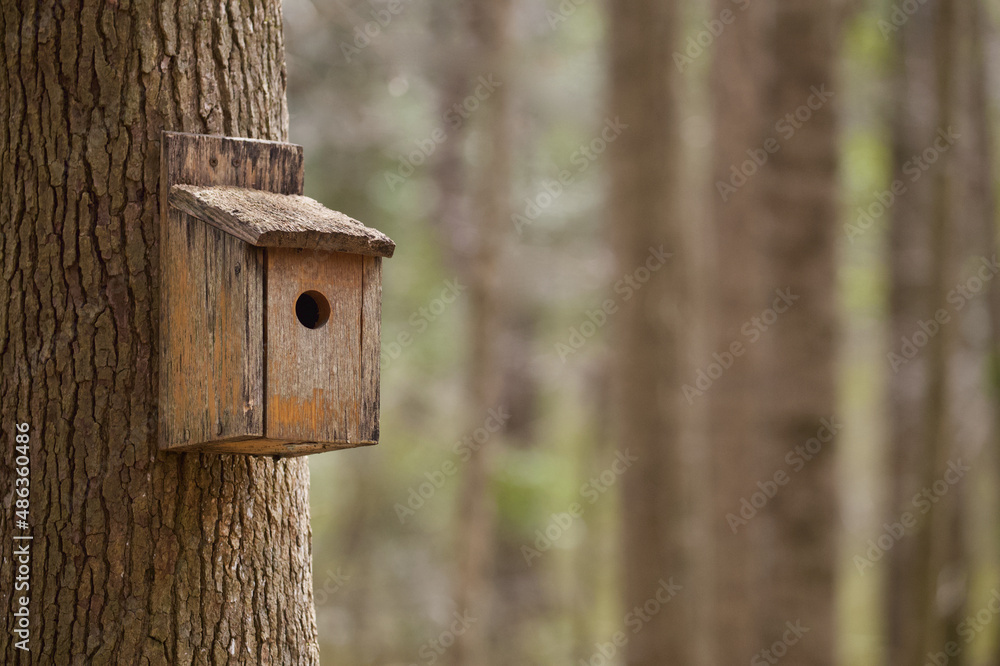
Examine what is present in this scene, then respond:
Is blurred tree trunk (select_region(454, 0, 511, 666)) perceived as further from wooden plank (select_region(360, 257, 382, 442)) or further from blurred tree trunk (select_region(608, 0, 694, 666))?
wooden plank (select_region(360, 257, 382, 442))

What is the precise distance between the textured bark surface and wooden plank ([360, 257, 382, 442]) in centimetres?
37

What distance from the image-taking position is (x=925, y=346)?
8.63 meters

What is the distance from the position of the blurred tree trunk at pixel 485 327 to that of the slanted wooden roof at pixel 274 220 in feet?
20.4

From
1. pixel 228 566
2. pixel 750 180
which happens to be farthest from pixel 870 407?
pixel 228 566

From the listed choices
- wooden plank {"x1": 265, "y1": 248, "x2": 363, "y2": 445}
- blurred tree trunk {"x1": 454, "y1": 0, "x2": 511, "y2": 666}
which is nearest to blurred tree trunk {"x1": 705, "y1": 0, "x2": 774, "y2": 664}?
blurred tree trunk {"x1": 454, "y1": 0, "x2": 511, "y2": 666}

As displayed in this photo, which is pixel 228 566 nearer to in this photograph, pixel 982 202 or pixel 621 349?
pixel 621 349

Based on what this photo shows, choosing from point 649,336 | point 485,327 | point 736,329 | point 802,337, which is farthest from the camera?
point 485,327

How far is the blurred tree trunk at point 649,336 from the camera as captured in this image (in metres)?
6.06

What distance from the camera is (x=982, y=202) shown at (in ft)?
37.9

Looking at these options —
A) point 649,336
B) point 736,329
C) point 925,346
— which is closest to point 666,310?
point 649,336

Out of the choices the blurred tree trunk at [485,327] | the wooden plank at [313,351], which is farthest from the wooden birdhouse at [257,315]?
the blurred tree trunk at [485,327]

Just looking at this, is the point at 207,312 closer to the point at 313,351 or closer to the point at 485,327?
the point at 313,351

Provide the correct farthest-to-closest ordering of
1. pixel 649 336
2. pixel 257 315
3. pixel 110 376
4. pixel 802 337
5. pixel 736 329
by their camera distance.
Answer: pixel 736 329
pixel 802 337
pixel 649 336
pixel 110 376
pixel 257 315

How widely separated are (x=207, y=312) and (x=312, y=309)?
26 cm
